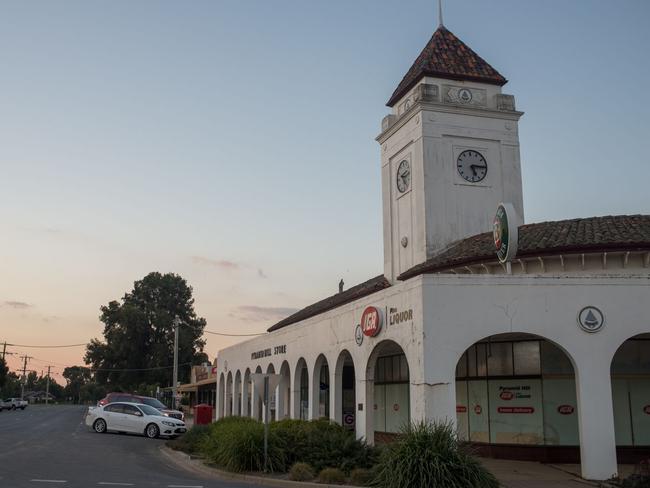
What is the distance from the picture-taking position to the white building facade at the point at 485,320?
1636cm

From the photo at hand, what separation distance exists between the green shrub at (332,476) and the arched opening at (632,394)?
25.8 feet

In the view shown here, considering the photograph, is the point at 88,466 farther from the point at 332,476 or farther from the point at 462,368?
the point at 462,368

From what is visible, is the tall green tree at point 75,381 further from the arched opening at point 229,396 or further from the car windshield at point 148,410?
the car windshield at point 148,410

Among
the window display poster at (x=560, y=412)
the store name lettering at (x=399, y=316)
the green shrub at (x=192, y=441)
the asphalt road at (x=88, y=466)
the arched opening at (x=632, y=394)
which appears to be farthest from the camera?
the green shrub at (x=192, y=441)

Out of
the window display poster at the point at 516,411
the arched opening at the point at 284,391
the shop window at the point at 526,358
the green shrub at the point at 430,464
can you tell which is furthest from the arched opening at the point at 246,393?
the green shrub at the point at 430,464

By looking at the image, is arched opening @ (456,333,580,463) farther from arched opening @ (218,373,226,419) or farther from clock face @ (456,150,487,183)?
arched opening @ (218,373,226,419)

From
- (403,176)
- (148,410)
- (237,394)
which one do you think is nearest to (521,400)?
(403,176)

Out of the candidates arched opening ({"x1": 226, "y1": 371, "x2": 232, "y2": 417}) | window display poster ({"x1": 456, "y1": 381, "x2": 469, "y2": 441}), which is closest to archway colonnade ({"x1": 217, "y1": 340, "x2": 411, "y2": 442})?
window display poster ({"x1": 456, "y1": 381, "x2": 469, "y2": 441})

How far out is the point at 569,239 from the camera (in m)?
20.8

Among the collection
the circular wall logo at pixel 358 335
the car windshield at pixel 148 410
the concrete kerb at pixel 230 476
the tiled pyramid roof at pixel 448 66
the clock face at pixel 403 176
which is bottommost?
the concrete kerb at pixel 230 476

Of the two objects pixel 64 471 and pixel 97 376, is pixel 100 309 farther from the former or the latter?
pixel 64 471

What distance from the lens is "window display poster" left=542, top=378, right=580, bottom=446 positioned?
739 inches

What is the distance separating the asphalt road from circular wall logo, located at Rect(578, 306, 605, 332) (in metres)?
8.30

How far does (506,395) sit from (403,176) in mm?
13869
